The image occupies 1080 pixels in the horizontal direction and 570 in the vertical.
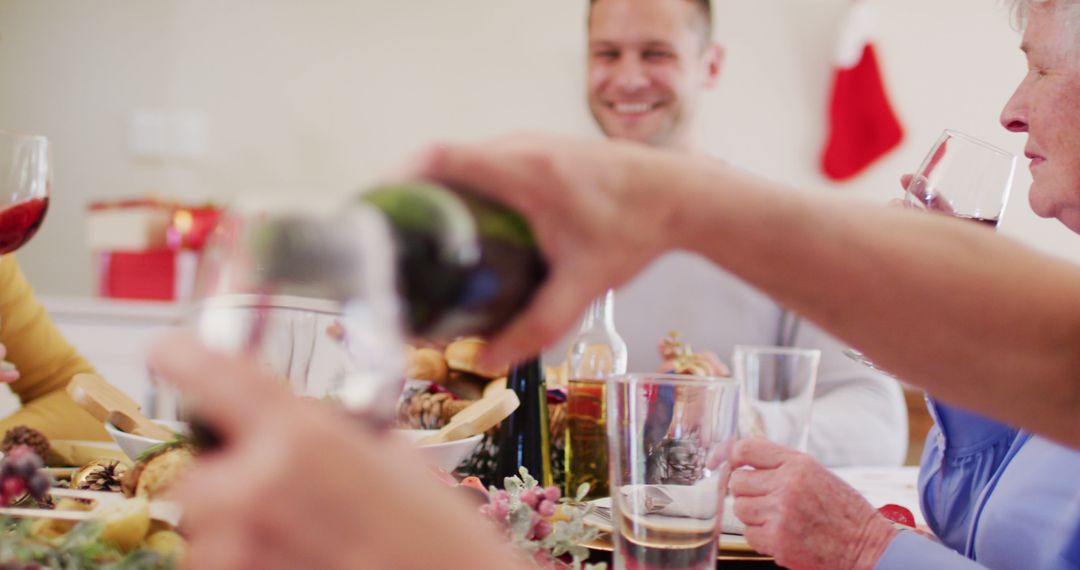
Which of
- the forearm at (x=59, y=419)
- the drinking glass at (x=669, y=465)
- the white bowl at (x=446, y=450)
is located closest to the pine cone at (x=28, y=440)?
the forearm at (x=59, y=419)

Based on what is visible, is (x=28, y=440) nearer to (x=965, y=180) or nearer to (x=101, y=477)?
(x=101, y=477)

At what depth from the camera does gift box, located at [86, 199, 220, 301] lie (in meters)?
2.84

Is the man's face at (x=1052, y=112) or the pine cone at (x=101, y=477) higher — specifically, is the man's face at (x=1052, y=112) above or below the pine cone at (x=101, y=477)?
above

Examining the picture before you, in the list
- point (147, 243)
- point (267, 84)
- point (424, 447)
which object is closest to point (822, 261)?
point (424, 447)

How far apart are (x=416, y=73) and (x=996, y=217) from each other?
96.8 inches

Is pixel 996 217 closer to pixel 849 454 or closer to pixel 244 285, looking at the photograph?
pixel 849 454

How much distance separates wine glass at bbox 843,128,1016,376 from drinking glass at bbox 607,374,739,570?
42cm

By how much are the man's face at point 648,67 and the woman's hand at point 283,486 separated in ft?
6.37

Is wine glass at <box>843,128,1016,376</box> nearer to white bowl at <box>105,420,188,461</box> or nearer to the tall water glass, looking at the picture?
the tall water glass

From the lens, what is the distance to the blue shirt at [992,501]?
77cm

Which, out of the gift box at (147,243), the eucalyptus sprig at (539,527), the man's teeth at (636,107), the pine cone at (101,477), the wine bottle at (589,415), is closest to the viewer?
the eucalyptus sprig at (539,527)

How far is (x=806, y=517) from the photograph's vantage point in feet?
2.76

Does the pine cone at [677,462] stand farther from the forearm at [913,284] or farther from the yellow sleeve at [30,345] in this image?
the yellow sleeve at [30,345]

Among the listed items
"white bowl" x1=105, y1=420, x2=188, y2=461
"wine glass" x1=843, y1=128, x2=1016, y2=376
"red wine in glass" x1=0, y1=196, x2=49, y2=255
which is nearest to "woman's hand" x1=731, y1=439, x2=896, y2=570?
"wine glass" x1=843, y1=128, x2=1016, y2=376
